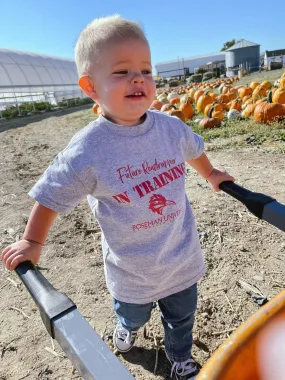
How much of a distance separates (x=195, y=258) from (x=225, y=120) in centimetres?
608

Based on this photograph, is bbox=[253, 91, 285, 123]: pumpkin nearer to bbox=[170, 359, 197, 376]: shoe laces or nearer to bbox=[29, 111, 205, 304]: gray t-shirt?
bbox=[29, 111, 205, 304]: gray t-shirt

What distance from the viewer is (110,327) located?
6.74ft

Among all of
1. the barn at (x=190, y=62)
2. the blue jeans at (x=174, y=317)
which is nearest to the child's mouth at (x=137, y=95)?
the blue jeans at (x=174, y=317)

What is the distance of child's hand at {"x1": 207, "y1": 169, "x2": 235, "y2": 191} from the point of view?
1.54 metres

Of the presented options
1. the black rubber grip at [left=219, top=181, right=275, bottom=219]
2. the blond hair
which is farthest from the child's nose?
the black rubber grip at [left=219, top=181, right=275, bottom=219]

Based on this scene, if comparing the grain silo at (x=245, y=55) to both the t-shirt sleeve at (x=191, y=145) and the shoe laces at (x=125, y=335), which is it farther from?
the shoe laces at (x=125, y=335)

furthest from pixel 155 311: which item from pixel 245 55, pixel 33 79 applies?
pixel 245 55

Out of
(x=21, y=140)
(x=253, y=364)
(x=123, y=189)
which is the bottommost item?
(x=21, y=140)

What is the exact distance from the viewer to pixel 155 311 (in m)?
2.14

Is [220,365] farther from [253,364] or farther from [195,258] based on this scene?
[195,258]

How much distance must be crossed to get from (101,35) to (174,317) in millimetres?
1269

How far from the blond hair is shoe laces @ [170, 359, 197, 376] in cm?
142

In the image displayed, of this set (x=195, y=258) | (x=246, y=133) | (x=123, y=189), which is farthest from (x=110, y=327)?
(x=246, y=133)

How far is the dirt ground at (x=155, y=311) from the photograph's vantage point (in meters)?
1.87
